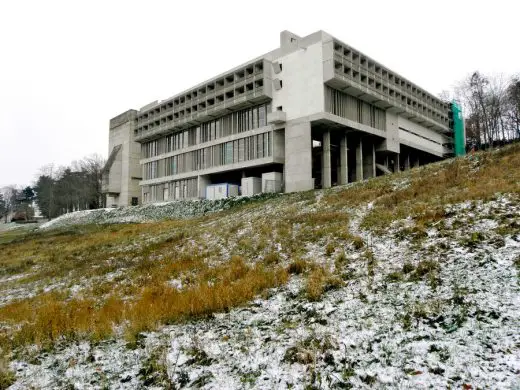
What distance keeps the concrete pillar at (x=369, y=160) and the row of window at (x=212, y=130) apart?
690 inches

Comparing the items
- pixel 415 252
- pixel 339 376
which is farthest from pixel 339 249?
pixel 339 376

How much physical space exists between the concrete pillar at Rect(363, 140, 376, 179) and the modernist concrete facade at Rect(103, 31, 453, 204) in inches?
6.7

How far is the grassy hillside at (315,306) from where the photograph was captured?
4.55m

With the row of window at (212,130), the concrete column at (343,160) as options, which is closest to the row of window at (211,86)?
the row of window at (212,130)

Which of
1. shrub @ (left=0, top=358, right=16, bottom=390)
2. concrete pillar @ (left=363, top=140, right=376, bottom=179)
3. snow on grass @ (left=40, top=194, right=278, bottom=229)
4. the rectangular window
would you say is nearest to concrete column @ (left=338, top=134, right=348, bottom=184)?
concrete pillar @ (left=363, top=140, right=376, bottom=179)

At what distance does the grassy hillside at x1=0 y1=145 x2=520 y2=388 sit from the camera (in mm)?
4547

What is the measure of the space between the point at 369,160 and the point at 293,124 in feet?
53.1

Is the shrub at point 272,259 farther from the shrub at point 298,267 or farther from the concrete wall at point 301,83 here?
the concrete wall at point 301,83

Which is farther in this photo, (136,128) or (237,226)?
(136,128)

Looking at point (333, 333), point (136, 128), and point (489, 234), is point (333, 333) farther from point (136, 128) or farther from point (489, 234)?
point (136, 128)

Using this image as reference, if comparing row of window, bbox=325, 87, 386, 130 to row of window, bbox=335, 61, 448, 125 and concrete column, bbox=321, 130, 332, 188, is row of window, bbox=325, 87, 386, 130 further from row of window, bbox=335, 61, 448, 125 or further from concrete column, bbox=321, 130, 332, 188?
concrete column, bbox=321, 130, 332, 188

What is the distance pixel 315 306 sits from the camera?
6.44 m

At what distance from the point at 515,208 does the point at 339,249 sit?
16.0ft

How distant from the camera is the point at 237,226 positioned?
60.3 feet
